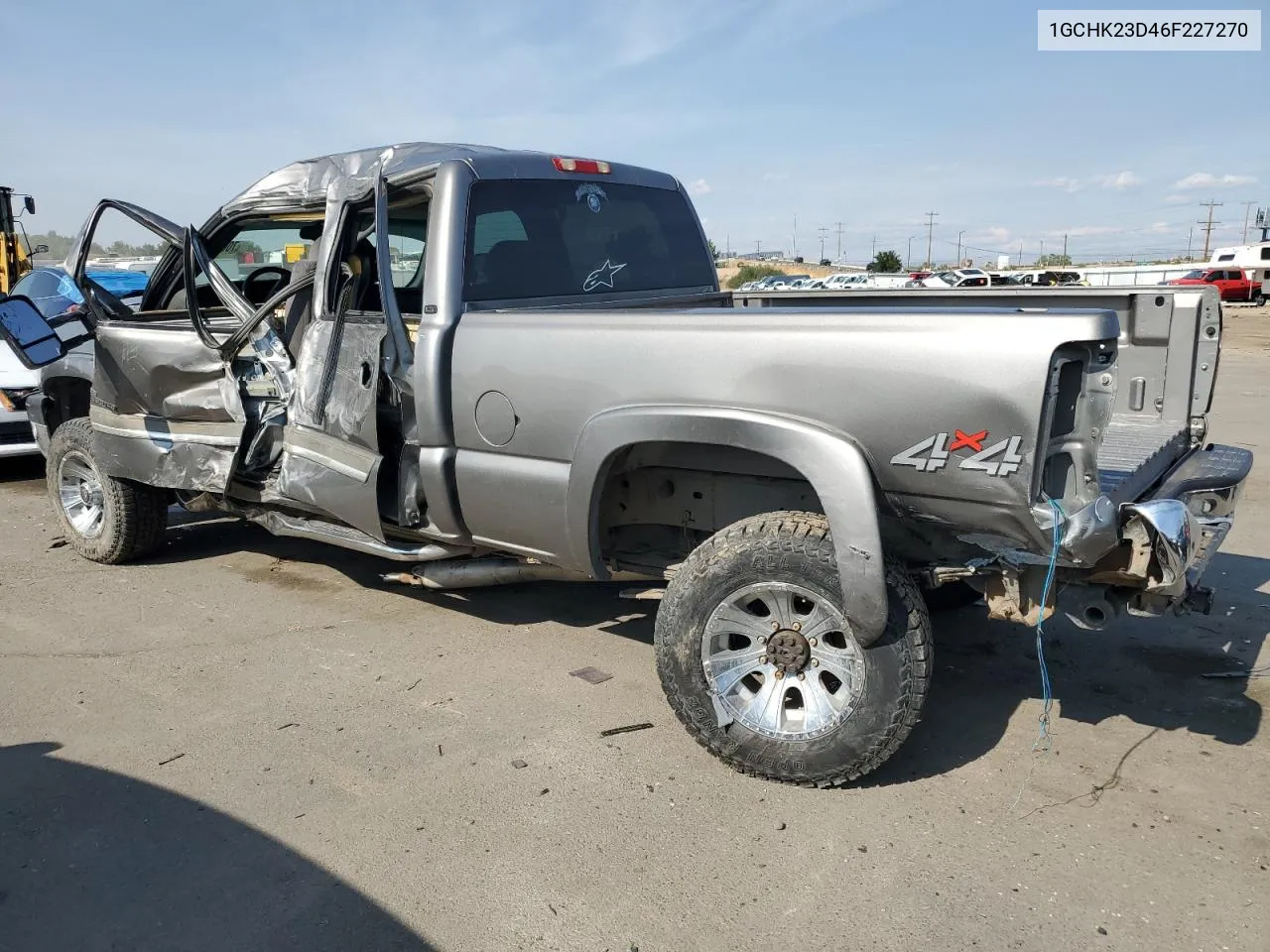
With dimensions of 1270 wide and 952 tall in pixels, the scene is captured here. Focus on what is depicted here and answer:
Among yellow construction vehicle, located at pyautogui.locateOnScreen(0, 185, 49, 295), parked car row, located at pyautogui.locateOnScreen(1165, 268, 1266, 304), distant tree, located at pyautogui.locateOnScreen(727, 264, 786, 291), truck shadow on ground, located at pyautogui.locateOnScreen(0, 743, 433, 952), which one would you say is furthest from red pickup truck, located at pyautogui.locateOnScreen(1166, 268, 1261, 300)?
truck shadow on ground, located at pyautogui.locateOnScreen(0, 743, 433, 952)

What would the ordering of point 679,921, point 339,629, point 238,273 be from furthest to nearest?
point 238,273
point 339,629
point 679,921

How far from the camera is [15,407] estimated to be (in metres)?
7.85

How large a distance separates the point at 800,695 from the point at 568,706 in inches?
40.2

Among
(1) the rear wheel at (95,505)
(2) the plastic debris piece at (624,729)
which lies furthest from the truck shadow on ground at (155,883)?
(1) the rear wheel at (95,505)

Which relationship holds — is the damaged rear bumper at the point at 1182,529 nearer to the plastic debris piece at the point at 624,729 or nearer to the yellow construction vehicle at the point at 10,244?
the plastic debris piece at the point at 624,729

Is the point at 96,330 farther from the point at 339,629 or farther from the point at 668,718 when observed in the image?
the point at 668,718

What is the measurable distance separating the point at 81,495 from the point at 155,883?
3998 millimetres

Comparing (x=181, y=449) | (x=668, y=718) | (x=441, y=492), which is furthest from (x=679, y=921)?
(x=181, y=449)

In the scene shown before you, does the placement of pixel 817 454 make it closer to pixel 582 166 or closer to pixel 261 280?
pixel 582 166

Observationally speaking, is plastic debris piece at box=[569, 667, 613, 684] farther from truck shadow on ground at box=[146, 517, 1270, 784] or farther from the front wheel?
the front wheel

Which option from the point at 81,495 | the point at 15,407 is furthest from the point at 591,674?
the point at 15,407

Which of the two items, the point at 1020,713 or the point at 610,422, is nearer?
the point at 610,422

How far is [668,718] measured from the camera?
3.86m

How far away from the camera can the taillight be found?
464 cm
